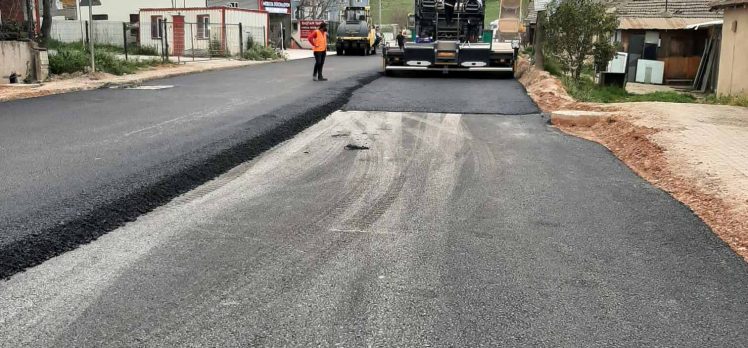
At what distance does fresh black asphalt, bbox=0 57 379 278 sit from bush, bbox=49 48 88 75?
406 cm

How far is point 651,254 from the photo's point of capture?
533 centimetres

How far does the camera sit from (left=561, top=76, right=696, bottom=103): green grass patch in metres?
16.8

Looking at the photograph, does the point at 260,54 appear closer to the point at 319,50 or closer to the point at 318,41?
the point at 318,41

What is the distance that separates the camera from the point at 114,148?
899cm

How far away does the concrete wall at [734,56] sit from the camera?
17.1 metres

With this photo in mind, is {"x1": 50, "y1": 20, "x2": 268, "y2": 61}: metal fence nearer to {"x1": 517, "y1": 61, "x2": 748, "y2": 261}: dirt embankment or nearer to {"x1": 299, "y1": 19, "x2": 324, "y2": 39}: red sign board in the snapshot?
{"x1": 299, "y1": 19, "x2": 324, "y2": 39}: red sign board

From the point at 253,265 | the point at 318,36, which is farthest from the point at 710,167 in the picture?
the point at 318,36

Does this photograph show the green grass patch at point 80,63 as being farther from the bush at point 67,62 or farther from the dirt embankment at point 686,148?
the dirt embankment at point 686,148

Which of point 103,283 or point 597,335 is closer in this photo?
point 597,335

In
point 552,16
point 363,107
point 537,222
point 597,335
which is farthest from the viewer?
point 552,16

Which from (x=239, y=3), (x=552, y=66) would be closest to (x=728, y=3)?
(x=552, y=66)

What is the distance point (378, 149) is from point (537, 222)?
3814mm

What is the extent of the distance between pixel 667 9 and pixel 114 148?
26.6 m

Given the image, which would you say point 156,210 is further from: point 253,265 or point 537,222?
point 537,222
